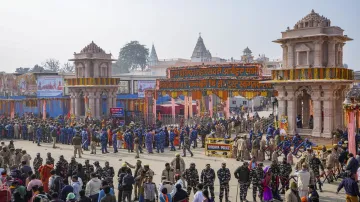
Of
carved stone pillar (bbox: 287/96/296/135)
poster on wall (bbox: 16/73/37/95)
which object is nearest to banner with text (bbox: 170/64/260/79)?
carved stone pillar (bbox: 287/96/296/135)

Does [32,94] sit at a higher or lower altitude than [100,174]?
higher

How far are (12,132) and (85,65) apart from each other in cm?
1041

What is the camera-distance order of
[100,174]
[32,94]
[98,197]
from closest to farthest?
[98,197]
[100,174]
[32,94]

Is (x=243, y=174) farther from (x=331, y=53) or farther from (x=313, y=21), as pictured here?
(x=313, y=21)

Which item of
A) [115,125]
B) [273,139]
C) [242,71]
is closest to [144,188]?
[273,139]

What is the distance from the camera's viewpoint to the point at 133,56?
119 meters

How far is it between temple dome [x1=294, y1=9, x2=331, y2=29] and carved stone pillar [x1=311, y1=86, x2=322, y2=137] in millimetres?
3815

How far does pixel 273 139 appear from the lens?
20984mm

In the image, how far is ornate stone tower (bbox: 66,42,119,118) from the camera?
3806 centimetres

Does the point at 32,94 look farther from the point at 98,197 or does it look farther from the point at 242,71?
the point at 98,197

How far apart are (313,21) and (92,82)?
21.6m

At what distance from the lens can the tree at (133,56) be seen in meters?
118

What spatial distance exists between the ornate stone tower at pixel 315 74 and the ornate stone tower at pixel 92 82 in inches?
736

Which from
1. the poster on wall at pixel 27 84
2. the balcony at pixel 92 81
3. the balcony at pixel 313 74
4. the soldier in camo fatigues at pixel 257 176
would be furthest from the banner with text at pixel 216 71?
the poster on wall at pixel 27 84
